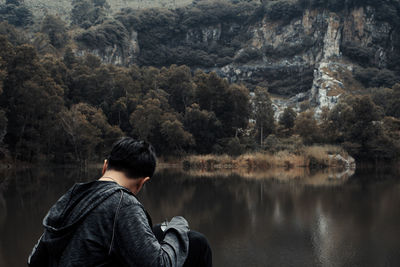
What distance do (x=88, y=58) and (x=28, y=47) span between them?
45.5ft

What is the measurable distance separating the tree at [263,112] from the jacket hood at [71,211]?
108 ft

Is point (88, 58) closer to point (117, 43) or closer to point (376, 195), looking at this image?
point (117, 43)

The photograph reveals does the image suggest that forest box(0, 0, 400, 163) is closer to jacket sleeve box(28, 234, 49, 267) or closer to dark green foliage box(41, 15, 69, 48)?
dark green foliage box(41, 15, 69, 48)

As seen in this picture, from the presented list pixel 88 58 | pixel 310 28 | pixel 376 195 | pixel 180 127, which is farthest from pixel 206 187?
pixel 310 28

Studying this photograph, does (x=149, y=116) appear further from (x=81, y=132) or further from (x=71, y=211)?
(x=71, y=211)

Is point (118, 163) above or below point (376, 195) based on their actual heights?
above

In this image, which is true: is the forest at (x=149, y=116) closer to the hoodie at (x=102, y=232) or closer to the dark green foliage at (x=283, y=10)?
the hoodie at (x=102, y=232)

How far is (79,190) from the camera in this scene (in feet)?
5.31

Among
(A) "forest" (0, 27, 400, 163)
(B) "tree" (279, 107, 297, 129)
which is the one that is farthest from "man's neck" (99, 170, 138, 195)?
(B) "tree" (279, 107, 297, 129)

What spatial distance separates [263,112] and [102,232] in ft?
109

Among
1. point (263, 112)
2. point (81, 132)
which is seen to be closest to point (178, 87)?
point (263, 112)

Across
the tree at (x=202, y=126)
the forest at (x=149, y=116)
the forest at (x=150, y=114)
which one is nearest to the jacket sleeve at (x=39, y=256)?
the forest at (x=149, y=116)

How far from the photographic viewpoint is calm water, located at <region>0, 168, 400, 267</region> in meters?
5.64

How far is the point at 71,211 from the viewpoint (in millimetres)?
1564
